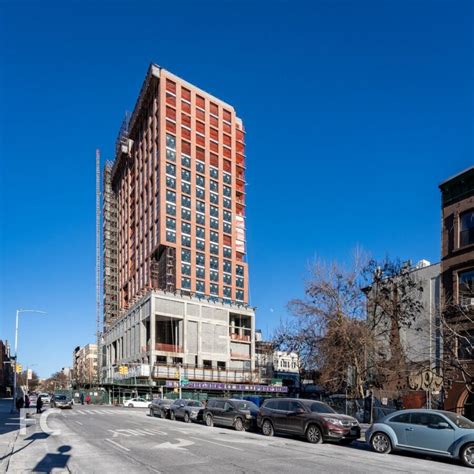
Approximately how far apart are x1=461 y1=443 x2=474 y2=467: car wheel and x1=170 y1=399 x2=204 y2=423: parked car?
18.1 metres

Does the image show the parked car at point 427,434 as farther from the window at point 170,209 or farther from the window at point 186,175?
the window at point 186,175

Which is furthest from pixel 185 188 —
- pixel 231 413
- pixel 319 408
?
pixel 319 408

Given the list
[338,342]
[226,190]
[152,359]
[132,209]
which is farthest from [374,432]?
[132,209]

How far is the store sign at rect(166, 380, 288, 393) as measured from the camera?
239ft

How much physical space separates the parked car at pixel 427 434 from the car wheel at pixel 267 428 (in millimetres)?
5502

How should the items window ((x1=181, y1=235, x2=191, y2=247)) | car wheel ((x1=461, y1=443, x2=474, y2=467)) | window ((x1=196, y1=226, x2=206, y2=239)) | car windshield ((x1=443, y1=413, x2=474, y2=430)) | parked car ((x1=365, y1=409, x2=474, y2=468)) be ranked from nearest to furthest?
car wheel ((x1=461, y1=443, x2=474, y2=467)) → parked car ((x1=365, y1=409, x2=474, y2=468)) → car windshield ((x1=443, y1=413, x2=474, y2=430)) → window ((x1=181, y1=235, x2=191, y2=247)) → window ((x1=196, y1=226, x2=206, y2=239))

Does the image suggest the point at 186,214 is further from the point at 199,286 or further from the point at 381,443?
the point at 381,443

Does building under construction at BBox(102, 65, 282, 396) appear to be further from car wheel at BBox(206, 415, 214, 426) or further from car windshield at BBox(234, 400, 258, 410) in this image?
car windshield at BBox(234, 400, 258, 410)

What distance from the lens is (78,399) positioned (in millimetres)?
83062

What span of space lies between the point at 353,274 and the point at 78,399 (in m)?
61.8

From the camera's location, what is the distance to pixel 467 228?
30281 mm

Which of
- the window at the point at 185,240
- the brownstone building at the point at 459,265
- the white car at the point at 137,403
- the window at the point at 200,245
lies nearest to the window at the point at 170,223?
the window at the point at 185,240

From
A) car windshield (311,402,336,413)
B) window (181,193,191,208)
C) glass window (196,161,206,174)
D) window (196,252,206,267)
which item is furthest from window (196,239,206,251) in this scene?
car windshield (311,402,336,413)

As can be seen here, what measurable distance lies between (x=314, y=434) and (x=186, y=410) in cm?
1337
